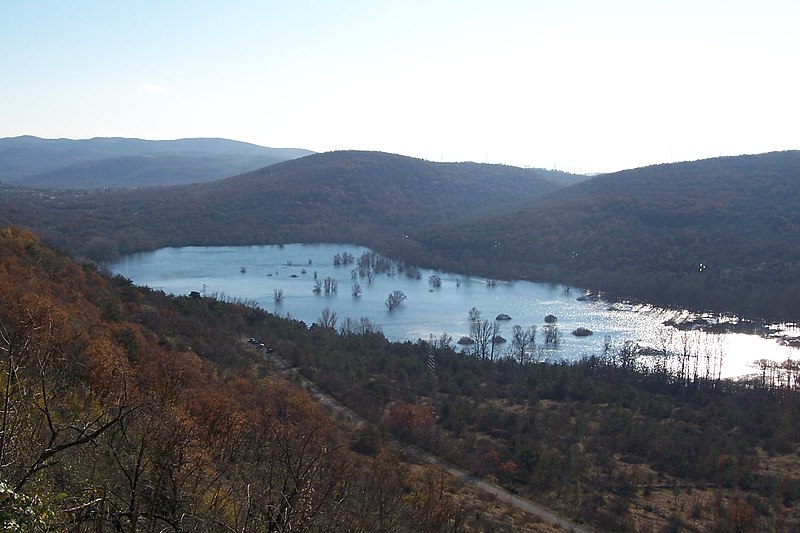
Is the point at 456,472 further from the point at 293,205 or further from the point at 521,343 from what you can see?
the point at 293,205

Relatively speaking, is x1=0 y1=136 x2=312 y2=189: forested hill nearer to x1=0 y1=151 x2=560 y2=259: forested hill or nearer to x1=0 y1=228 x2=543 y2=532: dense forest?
x1=0 y1=151 x2=560 y2=259: forested hill

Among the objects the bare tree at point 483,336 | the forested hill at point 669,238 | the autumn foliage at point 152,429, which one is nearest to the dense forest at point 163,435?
the autumn foliage at point 152,429

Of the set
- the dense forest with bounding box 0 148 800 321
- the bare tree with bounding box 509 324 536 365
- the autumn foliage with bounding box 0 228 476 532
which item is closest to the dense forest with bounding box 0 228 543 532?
the autumn foliage with bounding box 0 228 476 532

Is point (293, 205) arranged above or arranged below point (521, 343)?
above

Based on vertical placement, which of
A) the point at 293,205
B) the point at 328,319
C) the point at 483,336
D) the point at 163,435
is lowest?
the point at 483,336

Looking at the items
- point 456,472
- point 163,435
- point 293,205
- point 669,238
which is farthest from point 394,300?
point 293,205
